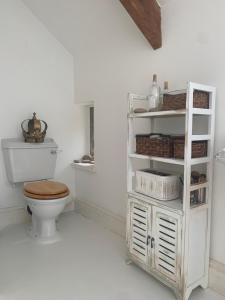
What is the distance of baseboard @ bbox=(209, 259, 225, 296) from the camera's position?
165 centimetres

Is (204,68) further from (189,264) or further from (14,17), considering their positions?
(14,17)

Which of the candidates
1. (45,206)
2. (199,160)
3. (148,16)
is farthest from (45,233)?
(148,16)

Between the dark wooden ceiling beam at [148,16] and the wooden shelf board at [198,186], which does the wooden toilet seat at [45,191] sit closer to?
the wooden shelf board at [198,186]

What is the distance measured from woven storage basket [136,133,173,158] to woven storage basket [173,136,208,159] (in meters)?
0.05

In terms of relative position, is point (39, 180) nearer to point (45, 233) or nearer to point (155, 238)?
point (45, 233)

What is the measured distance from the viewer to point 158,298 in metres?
1.63

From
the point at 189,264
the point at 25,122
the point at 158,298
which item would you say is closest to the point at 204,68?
the point at 189,264

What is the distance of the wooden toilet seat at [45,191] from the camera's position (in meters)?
2.33

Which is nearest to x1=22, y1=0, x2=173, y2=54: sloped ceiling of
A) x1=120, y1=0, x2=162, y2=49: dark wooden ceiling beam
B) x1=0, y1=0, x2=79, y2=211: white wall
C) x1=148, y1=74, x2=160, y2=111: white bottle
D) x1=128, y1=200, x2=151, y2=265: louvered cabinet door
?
x1=0, y1=0, x2=79, y2=211: white wall

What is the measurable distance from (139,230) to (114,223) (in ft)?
2.47

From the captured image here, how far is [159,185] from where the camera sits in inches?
67.5

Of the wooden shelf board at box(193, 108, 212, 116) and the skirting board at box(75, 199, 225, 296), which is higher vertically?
the wooden shelf board at box(193, 108, 212, 116)

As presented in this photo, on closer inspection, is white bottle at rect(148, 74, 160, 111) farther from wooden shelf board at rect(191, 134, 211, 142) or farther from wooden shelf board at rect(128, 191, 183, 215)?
wooden shelf board at rect(128, 191, 183, 215)

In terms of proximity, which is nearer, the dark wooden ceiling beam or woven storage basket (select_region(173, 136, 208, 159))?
woven storage basket (select_region(173, 136, 208, 159))
